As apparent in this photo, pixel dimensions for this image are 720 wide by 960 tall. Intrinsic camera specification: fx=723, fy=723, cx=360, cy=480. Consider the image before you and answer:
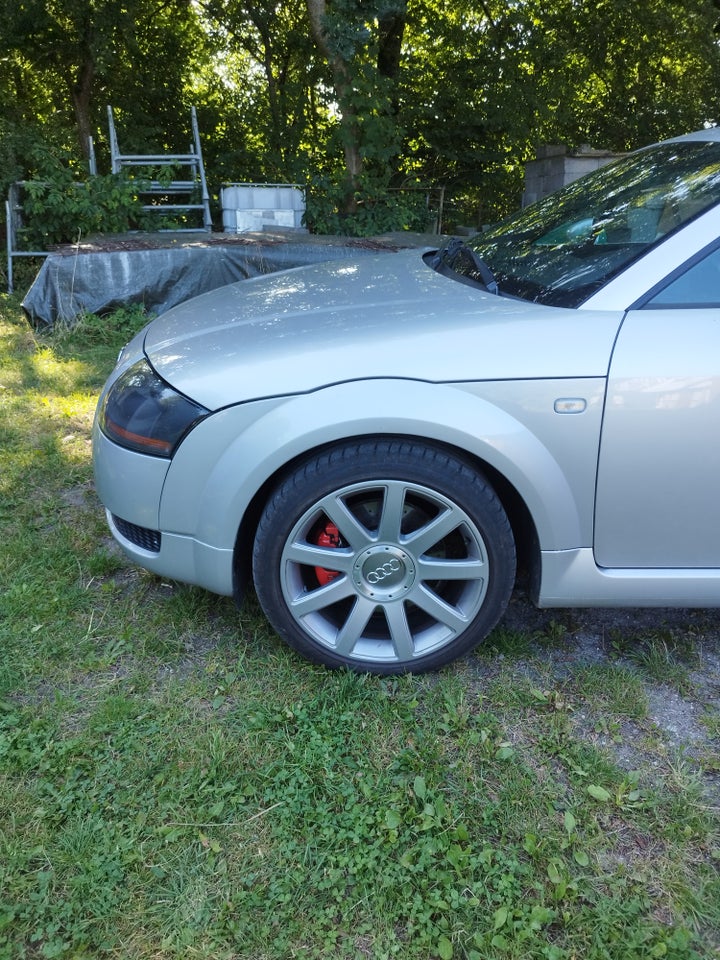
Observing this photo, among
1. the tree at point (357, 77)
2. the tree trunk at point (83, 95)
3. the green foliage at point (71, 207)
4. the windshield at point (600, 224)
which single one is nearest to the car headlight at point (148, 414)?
the windshield at point (600, 224)

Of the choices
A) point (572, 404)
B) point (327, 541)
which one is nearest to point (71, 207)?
point (327, 541)

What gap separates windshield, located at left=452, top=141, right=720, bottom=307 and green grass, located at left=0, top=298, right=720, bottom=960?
1233mm

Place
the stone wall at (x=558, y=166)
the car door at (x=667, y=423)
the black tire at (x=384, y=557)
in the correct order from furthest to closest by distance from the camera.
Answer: the stone wall at (x=558, y=166)
the black tire at (x=384, y=557)
the car door at (x=667, y=423)

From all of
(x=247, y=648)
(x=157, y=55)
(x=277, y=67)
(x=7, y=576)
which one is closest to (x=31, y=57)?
(x=157, y=55)

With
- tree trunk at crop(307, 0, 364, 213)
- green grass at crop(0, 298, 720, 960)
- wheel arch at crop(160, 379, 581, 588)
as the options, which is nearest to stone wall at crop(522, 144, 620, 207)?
tree trunk at crop(307, 0, 364, 213)

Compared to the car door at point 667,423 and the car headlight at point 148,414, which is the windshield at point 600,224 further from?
the car headlight at point 148,414

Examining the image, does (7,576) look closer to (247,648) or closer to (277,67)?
(247,648)

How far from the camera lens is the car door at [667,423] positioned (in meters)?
1.97

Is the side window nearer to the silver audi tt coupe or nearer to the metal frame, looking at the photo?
the silver audi tt coupe

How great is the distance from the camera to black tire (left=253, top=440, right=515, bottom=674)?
210 cm

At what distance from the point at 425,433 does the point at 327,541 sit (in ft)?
1.65

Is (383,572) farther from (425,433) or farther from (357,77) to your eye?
(357,77)

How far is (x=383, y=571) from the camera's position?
7.20 feet

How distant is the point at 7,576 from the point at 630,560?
Result: 2.25 meters
